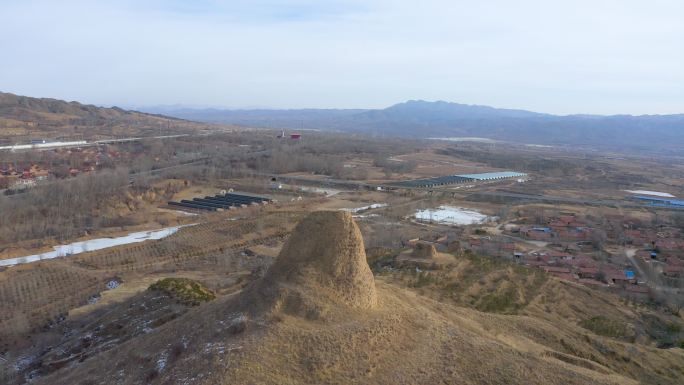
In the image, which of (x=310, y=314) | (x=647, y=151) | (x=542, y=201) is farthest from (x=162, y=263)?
(x=647, y=151)

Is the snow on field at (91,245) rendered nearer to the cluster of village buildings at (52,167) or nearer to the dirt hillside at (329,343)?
the cluster of village buildings at (52,167)

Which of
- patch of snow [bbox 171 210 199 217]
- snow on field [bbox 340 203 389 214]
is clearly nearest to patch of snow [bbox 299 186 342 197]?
snow on field [bbox 340 203 389 214]

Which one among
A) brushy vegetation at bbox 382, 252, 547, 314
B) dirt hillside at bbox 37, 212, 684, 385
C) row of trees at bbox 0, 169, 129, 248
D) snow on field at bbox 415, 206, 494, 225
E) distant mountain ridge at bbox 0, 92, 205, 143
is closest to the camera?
dirt hillside at bbox 37, 212, 684, 385

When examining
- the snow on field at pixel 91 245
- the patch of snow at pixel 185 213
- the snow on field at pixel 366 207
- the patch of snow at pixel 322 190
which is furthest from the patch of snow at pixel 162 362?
the patch of snow at pixel 322 190

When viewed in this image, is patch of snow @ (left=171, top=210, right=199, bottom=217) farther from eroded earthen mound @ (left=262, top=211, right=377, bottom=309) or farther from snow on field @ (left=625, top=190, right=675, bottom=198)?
snow on field @ (left=625, top=190, right=675, bottom=198)

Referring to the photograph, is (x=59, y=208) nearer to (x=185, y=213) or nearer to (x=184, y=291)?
(x=185, y=213)

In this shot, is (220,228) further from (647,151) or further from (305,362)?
(647,151)

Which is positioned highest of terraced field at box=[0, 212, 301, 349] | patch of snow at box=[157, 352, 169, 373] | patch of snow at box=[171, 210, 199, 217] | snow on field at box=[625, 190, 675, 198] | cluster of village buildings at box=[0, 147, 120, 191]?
patch of snow at box=[157, 352, 169, 373]
